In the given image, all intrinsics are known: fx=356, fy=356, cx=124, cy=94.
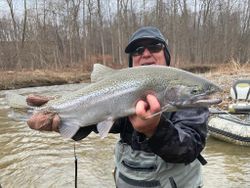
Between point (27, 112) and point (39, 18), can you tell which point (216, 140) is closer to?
point (27, 112)

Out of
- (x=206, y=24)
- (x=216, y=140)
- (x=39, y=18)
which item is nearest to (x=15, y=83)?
(x=216, y=140)

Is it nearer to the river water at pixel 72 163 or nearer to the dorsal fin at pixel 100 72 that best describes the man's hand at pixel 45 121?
the dorsal fin at pixel 100 72

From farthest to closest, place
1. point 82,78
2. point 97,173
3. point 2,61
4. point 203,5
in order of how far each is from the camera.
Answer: point 203,5
point 2,61
point 82,78
point 97,173

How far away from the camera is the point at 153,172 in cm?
254

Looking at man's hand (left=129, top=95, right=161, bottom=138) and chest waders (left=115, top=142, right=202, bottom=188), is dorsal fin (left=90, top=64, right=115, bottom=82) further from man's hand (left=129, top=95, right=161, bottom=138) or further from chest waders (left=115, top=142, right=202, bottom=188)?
chest waders (left=115, top=142, right=202, bottom=188)

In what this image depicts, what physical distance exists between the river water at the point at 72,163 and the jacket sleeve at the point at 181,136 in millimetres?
4402

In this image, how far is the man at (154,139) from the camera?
2.21m

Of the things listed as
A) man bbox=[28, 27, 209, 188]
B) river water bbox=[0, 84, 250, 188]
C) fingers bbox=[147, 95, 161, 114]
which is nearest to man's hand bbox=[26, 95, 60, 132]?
man bbox=[28, 27, 209, 188]

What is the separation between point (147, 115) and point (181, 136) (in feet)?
1.14

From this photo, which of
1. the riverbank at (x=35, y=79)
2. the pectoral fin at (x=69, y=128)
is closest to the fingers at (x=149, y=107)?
the pectoral fin at (x=69, y=128)

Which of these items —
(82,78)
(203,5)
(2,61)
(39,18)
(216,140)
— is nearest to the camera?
(216,140)

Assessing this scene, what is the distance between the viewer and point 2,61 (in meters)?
41.4

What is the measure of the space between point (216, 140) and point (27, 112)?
7678mm

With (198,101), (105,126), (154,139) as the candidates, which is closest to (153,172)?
(154,139)
